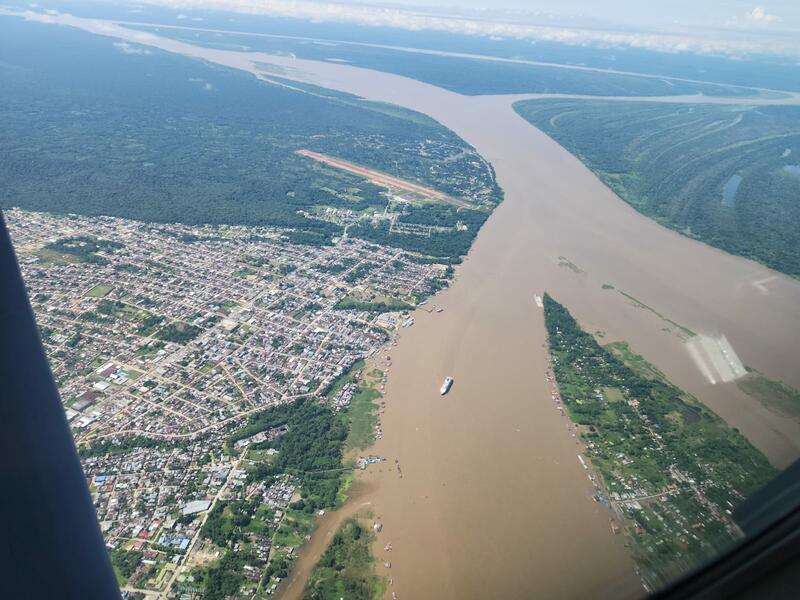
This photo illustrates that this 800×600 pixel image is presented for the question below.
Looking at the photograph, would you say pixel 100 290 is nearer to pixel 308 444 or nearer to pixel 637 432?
pixel 308 444

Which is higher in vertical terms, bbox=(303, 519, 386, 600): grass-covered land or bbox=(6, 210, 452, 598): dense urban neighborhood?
bbox=(303, 519, 386, 600): grass-covered land

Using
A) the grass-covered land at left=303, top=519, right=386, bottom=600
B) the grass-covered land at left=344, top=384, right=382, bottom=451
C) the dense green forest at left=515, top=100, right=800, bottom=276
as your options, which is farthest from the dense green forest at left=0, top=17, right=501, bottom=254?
the grass-covered land at left=303, top=519, right=386, bottom=600

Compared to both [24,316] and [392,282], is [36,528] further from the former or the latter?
[392,282]

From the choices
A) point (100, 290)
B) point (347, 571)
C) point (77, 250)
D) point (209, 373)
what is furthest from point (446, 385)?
point (77, 250)

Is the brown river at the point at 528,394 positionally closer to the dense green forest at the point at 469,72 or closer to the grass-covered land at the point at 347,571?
the grass-covered land at the point at 347,571

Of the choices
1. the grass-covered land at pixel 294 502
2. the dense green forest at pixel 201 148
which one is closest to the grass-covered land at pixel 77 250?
the dense green forest at pixel 201 148

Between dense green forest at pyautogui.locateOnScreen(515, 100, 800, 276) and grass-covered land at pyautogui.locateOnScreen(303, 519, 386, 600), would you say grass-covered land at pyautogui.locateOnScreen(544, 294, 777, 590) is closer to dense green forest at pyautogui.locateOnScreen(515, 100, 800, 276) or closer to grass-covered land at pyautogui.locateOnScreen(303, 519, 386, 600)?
grass-covered land at pyautogui.locateOnScreen(303, 519, 386, 600)

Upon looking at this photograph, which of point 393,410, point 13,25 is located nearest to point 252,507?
point 393,410
